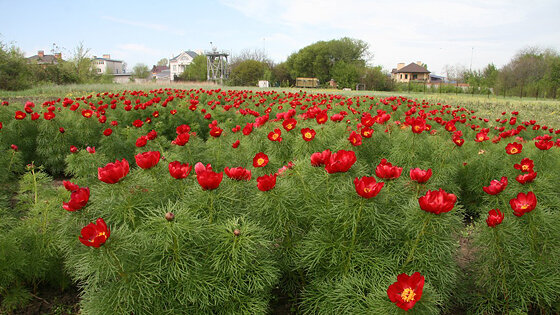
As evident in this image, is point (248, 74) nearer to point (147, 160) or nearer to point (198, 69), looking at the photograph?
point (198, 69)

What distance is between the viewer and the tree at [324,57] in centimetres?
5094

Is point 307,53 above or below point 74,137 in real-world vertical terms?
above

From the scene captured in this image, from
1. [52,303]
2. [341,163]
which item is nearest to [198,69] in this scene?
[52,303]

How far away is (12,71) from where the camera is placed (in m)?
20.0

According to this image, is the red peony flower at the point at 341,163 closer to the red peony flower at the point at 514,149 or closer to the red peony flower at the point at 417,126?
the red peony flower at the point at 417,126

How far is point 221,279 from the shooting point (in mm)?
1720

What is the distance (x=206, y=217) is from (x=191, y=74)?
6302cm

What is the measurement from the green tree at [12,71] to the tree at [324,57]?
3649 centimetres

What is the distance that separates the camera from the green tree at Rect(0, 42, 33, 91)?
19.6 m

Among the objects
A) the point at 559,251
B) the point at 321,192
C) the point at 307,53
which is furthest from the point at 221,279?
the point at 307,53

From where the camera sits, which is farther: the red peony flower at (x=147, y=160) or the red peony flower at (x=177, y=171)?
the red peony flower at (x=147, y=160)

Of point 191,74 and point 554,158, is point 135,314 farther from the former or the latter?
point 191,74

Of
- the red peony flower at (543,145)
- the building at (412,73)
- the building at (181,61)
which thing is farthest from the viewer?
the building at (181,61)

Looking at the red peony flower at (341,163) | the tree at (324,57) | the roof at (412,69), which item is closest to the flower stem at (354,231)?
the red peony flower at (341,163)
